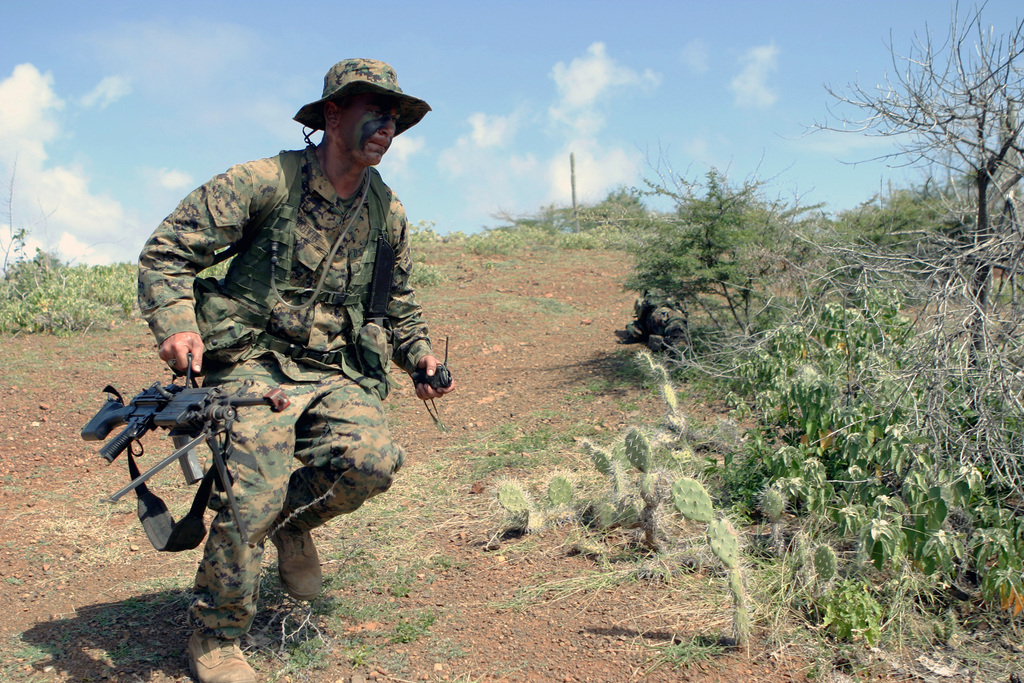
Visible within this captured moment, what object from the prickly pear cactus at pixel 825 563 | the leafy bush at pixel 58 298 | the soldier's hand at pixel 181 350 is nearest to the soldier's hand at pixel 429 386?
the soldier's hand at pixel 181 350

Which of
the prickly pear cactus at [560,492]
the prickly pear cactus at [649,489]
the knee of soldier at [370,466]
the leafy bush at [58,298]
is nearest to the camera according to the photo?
the knee of soldier at [370,466]

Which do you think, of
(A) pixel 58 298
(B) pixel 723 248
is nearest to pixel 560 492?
(B) pixel 723 248

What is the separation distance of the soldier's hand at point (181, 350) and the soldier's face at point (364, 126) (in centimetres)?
101

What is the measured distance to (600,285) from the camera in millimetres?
12711

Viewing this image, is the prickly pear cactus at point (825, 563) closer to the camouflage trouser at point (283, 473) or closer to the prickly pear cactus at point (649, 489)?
the prickly pear cactus at point (649, 489)

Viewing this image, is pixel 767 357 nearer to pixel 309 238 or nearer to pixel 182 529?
pixel 309 238

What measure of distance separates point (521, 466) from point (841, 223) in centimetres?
414

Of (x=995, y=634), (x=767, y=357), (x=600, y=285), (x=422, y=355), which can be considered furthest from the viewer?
(x=600, y=285)

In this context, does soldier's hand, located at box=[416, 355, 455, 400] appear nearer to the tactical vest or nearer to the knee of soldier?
the tactical vest

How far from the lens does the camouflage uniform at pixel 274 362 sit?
279cm

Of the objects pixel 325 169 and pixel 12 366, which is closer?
pixel 325 169

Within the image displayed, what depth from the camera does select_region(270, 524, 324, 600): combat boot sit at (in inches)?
127

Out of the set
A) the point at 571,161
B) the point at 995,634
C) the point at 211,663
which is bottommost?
the point at 995,634

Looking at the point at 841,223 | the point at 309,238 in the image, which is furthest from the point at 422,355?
the point at 841,223
